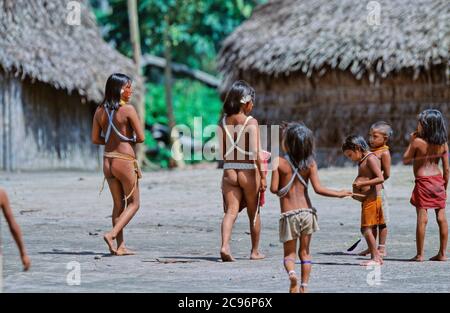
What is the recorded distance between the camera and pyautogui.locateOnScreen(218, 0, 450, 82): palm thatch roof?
19.7 metres

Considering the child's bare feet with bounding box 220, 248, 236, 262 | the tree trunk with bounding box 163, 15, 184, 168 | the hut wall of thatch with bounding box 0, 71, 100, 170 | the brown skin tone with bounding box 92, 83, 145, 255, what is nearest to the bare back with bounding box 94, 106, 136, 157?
the brown skin tone with bounding box 92, 83, 145, 255

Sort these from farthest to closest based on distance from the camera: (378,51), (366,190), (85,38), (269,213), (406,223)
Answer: (85,38)
(378,51)
(269,213)
(406,223)
(366,190)

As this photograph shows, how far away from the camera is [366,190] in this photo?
8523mm

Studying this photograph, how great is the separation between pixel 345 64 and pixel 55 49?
559 cm

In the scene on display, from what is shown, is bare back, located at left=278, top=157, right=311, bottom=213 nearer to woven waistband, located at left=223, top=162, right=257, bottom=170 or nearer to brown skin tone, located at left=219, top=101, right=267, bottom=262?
brown skin tone, located at left=219, top=101, right=267, bottom=262

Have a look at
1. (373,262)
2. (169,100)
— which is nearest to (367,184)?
(373,262)

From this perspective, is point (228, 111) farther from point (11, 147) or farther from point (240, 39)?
point (240, 39)

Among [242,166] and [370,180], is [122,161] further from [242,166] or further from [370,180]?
[370,180]

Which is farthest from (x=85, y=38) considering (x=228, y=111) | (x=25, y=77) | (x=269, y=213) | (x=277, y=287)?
(x=277, y=287)

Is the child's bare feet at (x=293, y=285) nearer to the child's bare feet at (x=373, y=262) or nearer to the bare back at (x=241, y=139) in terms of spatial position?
the child's bare feet at (x=373, y=262)

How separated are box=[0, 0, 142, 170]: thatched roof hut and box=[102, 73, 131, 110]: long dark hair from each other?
11.2 meters

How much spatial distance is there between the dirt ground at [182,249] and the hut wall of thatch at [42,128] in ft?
15.6

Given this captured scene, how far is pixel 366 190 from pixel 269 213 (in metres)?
4.22

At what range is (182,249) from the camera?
30.2 feet
